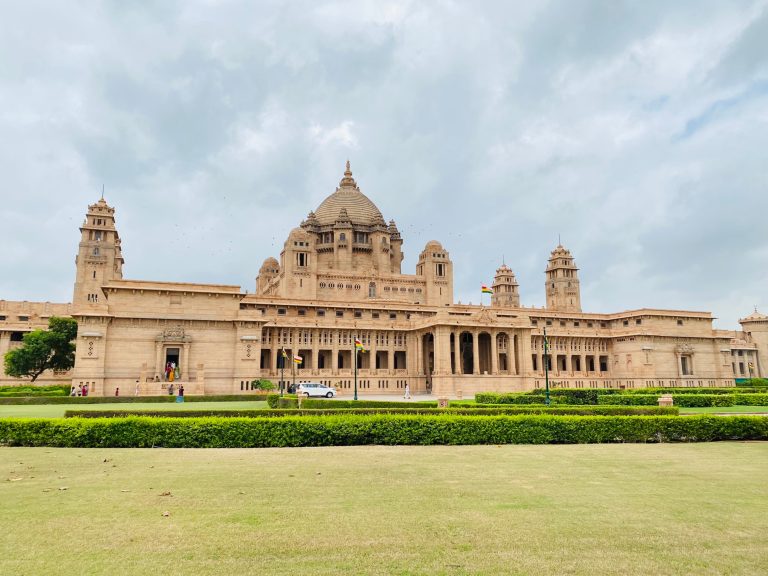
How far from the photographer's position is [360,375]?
60469 millimetres

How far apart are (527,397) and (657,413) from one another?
14270 millimetres

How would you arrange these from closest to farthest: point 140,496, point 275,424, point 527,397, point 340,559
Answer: point 340,559 < point 140,496 < point 275,424 < point 527,397

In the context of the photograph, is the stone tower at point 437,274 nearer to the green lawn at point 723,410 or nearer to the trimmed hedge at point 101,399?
the trimmed hedge at point 101,399

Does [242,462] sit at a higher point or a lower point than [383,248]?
lower

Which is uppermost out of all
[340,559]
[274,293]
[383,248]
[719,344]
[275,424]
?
[383,248]

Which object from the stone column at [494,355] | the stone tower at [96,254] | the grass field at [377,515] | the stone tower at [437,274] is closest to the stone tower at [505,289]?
the stone tower at [437,274]

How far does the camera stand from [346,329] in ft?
209

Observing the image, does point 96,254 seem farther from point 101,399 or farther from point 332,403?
point 332,403

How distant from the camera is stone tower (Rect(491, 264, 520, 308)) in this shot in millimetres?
114312

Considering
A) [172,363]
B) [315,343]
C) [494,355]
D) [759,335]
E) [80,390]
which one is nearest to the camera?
[80,390]

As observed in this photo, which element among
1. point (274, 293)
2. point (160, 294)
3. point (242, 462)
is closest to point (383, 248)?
point (274, 293)

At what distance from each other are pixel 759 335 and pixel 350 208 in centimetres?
7614

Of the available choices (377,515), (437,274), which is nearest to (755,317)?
(437,274)

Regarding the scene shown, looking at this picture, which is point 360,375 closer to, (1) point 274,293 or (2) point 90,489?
(1) point 274,293
